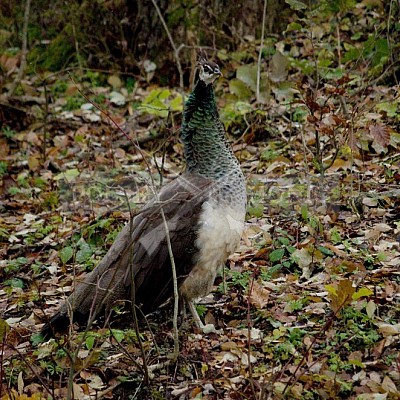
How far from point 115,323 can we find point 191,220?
2.89 feet

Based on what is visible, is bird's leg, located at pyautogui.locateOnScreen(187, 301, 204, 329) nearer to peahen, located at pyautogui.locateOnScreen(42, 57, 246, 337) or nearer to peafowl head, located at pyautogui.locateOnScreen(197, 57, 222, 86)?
peahen, located at pyautogui.locateOnScreen(42, 57, 246, 337)

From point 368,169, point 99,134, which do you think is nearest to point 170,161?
point 99,134

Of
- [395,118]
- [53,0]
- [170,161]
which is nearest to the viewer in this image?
[395,118]

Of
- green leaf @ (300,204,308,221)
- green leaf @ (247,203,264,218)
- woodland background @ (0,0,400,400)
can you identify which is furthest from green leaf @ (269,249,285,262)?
green leaf @ (247,203,264,218)

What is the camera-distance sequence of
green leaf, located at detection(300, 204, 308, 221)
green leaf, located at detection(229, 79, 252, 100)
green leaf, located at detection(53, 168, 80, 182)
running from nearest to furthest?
green leaf, located at detection(300, 204, 308, 221) < green leaf, located at detection(53, 168, 80, 182) < green leaf, located at detection(229, 79, 252, 100)

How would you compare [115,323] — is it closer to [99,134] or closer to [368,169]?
[368,169]

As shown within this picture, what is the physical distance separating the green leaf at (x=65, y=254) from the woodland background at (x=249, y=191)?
0.5 inches

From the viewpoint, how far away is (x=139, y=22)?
9.10m

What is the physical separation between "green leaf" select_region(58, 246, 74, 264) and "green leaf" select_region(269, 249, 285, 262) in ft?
5.43

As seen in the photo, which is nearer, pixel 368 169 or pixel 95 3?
pixel 368 169

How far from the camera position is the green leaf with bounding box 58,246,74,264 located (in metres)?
5.50

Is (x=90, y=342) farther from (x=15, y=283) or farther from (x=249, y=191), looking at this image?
(x=249, y=191)

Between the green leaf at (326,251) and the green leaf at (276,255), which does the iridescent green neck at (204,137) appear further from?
the green leaf at (326,251)

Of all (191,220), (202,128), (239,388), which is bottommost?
(239,388)
